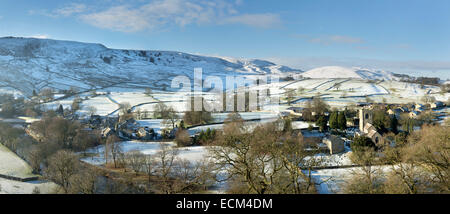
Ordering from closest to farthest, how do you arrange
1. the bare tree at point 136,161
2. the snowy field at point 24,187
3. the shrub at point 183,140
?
the snowy field at point 24,187 → the bare tree at point 136,161 → the shrub at point 183,140

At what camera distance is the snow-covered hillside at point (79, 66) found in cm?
7575

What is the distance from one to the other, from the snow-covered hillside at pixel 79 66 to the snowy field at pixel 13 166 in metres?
58.4

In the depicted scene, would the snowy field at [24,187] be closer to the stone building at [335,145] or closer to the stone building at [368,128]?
the stone building at [335,145]

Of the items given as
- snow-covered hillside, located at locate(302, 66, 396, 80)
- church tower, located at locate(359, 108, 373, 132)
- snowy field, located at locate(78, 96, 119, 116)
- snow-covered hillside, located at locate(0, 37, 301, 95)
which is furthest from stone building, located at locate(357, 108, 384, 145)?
snow-covered hillside, located at locate(302, 66, 396, 80)

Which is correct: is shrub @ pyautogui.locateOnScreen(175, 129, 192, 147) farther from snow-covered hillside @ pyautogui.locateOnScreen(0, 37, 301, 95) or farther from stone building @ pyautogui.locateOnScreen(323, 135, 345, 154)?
snow-covered hillside @ pyautogui.locateOnScreen(0, 37, 301, 95)

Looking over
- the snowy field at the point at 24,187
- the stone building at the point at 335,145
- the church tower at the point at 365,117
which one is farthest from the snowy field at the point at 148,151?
the church tower at the point at 365,117

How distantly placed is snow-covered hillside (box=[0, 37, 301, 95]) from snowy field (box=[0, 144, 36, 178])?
58436 mm

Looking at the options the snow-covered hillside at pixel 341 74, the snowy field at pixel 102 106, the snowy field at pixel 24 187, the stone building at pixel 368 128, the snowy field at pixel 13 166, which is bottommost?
the snowy field at pixel 24 187

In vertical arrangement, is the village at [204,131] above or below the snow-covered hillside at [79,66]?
below

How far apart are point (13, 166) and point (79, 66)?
10226 centimetres

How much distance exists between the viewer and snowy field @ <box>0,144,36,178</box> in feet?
41.6
